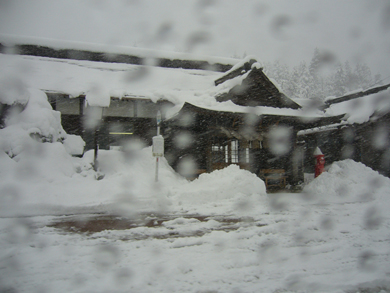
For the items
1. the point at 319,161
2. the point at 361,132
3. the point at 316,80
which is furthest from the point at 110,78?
the point at 316,80

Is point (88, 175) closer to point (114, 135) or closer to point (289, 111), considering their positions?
point (114, 135)

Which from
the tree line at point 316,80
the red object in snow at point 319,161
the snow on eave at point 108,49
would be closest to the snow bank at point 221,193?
the red object in snow at point 319,161

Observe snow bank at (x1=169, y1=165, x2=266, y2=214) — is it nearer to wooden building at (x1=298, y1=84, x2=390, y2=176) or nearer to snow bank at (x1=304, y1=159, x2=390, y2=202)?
snow bank at (x1=304, y1=159, x2=390, y2=202)

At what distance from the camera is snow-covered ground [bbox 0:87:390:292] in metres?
2.50

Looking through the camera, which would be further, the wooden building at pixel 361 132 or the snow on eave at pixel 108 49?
the wooden building at pixel 361 132

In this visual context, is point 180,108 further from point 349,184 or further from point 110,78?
point 349,184

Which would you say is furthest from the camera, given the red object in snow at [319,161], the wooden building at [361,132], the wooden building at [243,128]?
the wooden building at [361,132]

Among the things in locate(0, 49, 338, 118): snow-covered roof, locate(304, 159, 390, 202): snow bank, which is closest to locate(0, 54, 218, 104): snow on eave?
locate(0, 49, 338, 118): snow-covered roof

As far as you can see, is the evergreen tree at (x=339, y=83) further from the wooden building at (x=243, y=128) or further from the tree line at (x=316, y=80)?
the wooden building at (x=243, y=128)

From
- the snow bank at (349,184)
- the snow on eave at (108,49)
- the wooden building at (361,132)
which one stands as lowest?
the snow bank at (349,184)

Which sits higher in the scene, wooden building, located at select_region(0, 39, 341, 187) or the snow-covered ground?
wooden building, located at select_region(0, 39, 341, 187)

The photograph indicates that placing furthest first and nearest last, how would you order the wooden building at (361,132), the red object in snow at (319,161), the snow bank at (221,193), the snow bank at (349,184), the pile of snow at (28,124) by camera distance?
the wooden building at (361,132) < the red object in snow at (319,161) < the snow bank at (349,184) < the pile of snow at (28,124) < the snow bank at (221,193)

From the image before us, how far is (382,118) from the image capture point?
11.6 metres

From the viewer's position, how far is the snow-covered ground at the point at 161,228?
8.19 ft
